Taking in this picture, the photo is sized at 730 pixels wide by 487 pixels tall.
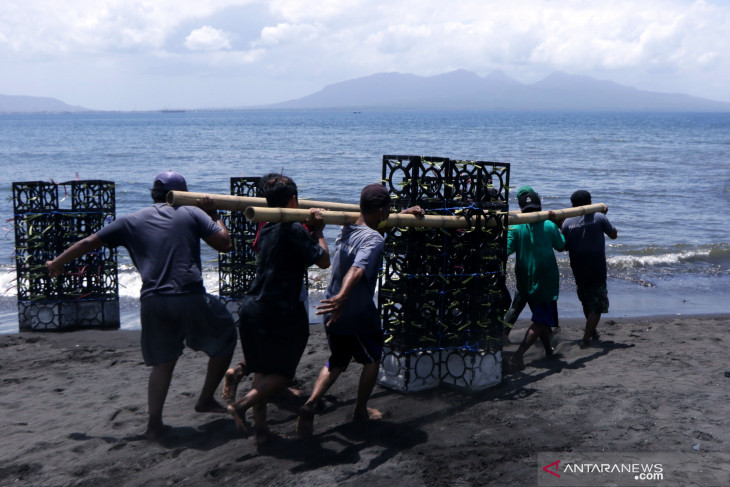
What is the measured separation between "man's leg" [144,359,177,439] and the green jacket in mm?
3522

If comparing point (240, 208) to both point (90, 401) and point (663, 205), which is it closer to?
point (90, 401)

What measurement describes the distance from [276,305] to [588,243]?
4343 mm

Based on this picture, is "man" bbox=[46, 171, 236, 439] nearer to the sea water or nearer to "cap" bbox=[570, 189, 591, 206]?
the sea water

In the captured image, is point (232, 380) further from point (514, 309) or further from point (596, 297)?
point (596, 297)

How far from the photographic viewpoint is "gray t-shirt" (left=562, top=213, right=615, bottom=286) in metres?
7.88

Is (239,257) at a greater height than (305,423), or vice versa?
(239,257)

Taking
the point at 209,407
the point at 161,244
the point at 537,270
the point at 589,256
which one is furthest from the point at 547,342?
the point at 161,244

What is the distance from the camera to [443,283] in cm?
596

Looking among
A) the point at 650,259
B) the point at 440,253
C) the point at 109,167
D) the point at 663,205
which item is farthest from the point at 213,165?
the point at 440,253

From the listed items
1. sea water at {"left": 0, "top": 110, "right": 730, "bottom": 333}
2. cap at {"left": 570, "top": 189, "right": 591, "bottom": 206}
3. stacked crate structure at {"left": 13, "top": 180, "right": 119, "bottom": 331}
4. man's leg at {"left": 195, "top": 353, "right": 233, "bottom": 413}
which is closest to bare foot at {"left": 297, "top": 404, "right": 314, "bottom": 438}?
man's leg at {"left": 195, "top": 353, "right": 233, "bottom": 413}

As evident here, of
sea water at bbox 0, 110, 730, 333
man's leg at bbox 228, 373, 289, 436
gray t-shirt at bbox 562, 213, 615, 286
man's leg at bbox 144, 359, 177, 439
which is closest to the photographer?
man's leg at bbox 228, 373, 289, 436

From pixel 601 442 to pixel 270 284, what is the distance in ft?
8.27

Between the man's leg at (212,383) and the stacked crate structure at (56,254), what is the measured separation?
4.13m

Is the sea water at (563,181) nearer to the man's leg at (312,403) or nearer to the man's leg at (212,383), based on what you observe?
the man's leg at (212,383)
